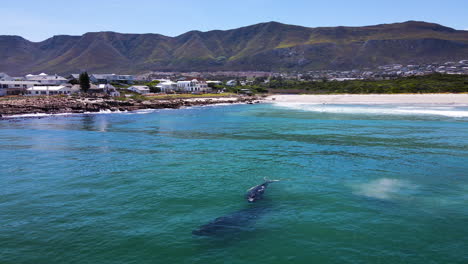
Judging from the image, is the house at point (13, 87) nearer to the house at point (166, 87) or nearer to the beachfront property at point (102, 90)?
the beachfront property at point (102, 90)

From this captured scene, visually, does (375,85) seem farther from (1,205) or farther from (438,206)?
(1,205)

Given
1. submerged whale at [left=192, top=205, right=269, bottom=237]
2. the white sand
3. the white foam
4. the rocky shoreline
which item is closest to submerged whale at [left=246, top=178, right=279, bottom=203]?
submerged whale at [left=192, top=205, right=269, bottom=237]

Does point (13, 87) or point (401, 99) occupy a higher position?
point (13, 87)

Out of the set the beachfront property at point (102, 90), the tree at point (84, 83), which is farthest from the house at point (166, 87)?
the tree at point (84, 83)

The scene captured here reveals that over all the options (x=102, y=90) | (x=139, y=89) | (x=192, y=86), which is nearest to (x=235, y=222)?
(x=102, y=90)

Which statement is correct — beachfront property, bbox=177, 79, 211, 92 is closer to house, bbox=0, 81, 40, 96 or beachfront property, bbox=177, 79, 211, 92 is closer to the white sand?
the white sand

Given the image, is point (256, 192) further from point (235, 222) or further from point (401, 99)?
point (401, 99)
